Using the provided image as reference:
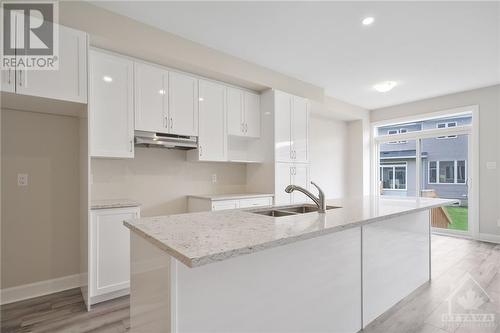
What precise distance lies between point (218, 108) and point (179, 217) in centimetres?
218

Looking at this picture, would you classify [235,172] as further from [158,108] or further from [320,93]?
[320,93]

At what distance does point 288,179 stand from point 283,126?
2.64 feet

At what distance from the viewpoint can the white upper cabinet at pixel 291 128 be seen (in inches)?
152

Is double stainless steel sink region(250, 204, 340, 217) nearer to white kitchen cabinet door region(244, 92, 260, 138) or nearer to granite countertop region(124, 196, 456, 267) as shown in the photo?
granite countertop region(124, 196, 456, 267)

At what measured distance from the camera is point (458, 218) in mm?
5051

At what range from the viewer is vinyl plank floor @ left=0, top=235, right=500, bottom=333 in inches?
79.2

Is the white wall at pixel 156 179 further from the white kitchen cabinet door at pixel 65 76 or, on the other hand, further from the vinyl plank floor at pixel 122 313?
the vinyl plank floor at pixel 122 313

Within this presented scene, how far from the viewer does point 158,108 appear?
2986 mm

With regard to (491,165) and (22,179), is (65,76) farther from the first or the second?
(491,165)

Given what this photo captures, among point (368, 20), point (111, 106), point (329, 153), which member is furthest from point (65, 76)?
point (329, 153)

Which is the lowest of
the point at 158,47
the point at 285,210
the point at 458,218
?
the point at 458,218

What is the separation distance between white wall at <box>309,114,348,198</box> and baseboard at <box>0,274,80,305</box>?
4325 mm

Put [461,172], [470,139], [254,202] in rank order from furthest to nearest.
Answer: [461,172] < [470,139] < [254,202]

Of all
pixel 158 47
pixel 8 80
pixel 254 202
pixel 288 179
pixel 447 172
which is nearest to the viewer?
pixel 8 80
